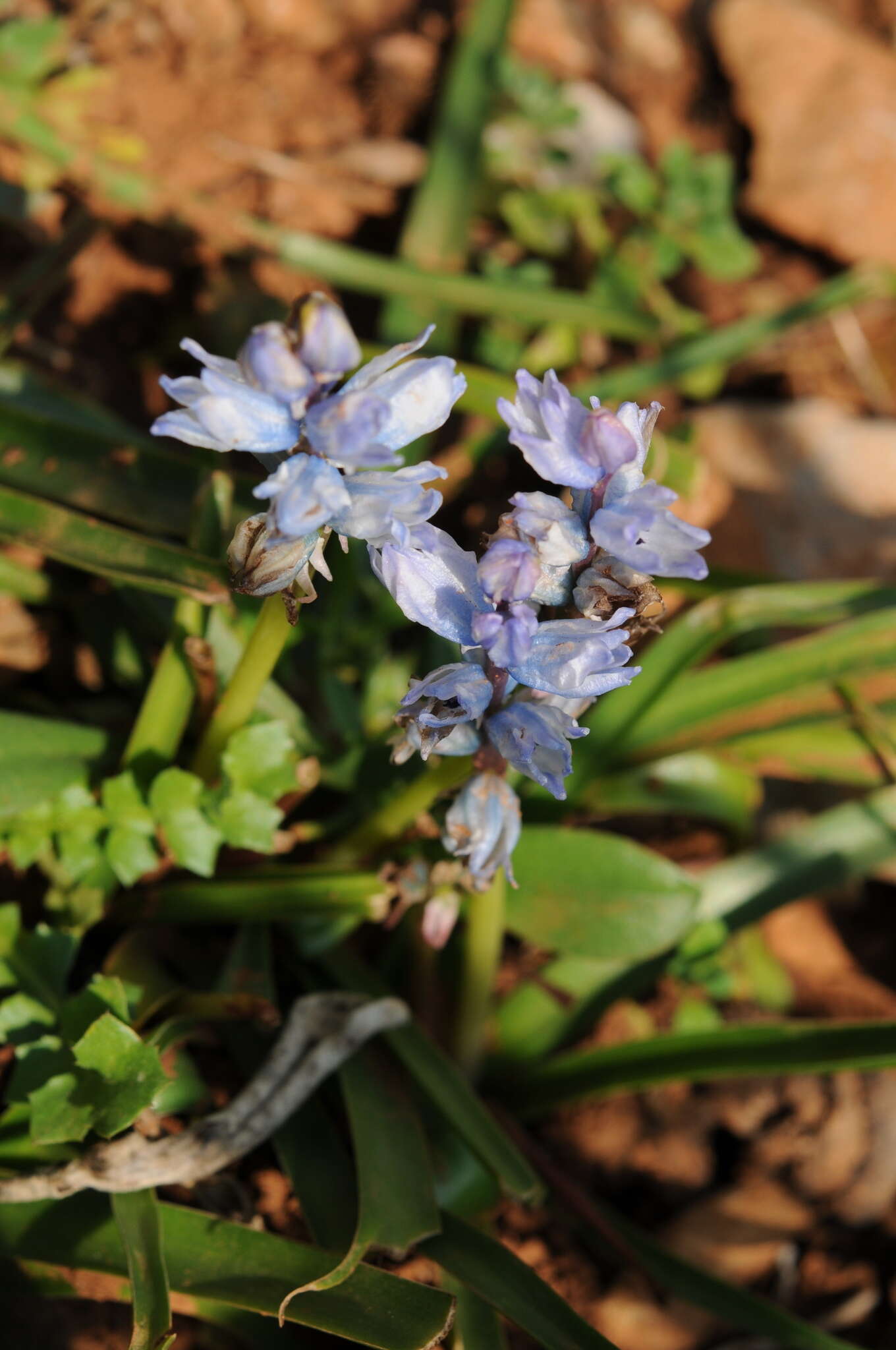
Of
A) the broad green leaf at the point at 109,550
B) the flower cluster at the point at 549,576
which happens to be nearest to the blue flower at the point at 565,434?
the flower cluster at the point at 549,576

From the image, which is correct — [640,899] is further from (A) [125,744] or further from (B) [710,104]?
(B) [710,104]

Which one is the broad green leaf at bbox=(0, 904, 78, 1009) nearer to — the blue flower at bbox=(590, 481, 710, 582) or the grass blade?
the blue flower at bbox=(590, 481, 710, 582)

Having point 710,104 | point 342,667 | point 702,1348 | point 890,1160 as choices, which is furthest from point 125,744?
point 710,104

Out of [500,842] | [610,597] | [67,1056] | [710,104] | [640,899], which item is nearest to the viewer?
[610,597]

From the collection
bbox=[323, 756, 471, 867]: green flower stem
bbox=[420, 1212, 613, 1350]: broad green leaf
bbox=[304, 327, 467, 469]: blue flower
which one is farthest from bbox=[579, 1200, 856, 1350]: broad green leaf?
bbox=[304, 327, 467, 469]: blue flower

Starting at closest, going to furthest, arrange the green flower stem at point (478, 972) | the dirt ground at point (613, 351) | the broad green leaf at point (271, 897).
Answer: the broad green leaf at point (271, 897) < the green flower stem at point (478, 972) < the dirt ground at point (613, 351)

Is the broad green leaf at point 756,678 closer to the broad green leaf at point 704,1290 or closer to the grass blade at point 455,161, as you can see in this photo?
the broad green leaf at point 704,1290

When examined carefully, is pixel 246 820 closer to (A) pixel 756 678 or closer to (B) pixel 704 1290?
(A) pixel 756 678
